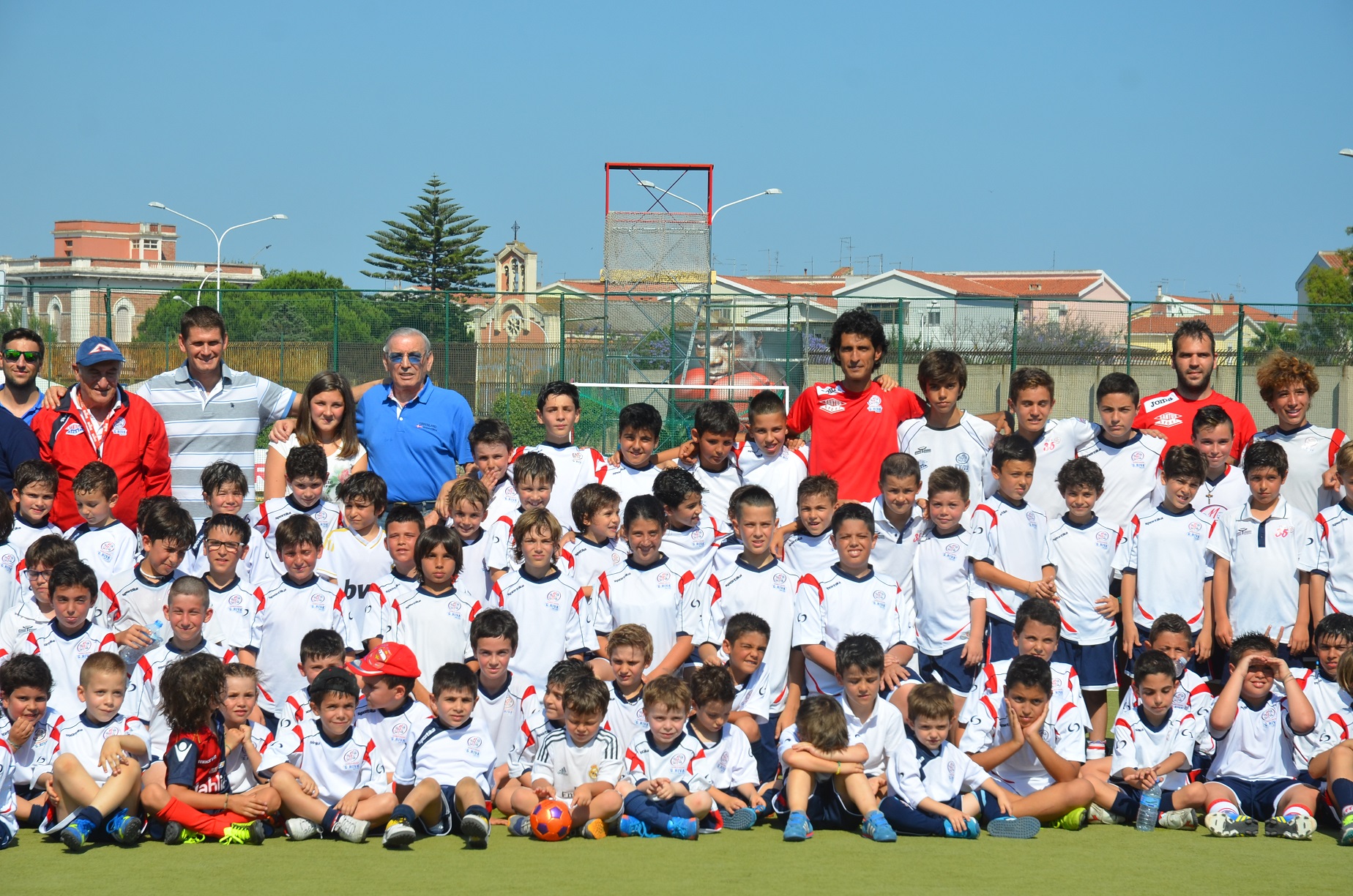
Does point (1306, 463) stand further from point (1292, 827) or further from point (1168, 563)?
point (1292, 827)

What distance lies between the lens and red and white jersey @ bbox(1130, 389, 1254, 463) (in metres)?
6.52

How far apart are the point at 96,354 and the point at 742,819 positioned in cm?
390

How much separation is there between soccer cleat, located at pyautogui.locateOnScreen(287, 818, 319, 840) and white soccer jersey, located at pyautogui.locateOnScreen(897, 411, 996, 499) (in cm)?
332

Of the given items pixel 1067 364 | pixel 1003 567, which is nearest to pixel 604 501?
pixel 1003 567

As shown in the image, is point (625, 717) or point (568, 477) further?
point (568, 477)

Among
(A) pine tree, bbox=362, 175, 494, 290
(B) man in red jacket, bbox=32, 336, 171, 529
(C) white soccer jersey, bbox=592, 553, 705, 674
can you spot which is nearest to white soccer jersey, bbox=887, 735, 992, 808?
(C) white soccer jersey, bbox=592, 553, 705, 674

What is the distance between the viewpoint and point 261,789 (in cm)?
502

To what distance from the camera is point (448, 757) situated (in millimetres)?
5066

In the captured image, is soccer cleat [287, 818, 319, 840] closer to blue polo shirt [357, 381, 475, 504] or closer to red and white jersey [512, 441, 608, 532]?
blue polo shirt [357, 381, 475, 504]

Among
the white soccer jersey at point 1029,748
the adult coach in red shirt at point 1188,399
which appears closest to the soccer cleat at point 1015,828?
the white soccer jersey at point 1029,748

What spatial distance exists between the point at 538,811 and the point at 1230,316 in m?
20.5

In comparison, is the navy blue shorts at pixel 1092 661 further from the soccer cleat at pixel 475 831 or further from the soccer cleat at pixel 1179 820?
the soccer cleat at pixel 475 831

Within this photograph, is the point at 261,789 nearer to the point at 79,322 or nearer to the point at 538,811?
the point at 538,811

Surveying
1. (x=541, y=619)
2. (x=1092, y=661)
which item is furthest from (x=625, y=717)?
(x=1092, y=661)
